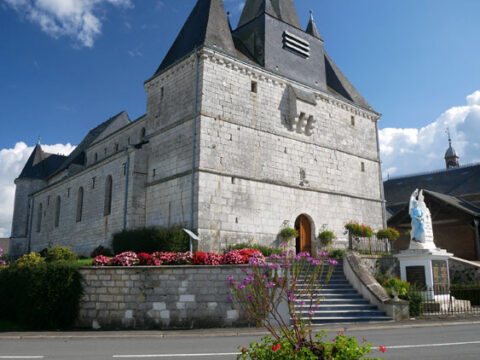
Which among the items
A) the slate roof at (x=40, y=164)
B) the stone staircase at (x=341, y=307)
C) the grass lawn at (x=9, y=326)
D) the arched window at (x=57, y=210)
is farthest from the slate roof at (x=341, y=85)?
the slate roof at (x=40, y=164)

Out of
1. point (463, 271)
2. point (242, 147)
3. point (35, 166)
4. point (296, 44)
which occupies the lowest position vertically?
point (463, 271)

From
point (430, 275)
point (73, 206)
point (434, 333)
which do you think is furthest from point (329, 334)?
point (73, 206)

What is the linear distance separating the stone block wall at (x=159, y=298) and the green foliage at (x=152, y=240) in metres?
4.61

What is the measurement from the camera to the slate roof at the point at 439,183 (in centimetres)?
3894

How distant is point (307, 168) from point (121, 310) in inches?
506

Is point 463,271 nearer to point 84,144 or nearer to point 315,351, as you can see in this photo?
point 315,351

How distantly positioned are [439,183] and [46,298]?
39162 millimetres

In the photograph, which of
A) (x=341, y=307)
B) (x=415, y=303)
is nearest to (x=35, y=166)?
(x=341, y=307)

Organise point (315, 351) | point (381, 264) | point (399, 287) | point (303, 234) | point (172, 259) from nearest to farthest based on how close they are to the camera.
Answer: point (315, 351), point (172, 259), point (399, 287), point (381, 264), point (303, 234)

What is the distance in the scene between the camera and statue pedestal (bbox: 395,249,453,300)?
49.7ft

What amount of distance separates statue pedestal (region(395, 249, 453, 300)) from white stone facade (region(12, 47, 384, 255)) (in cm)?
607

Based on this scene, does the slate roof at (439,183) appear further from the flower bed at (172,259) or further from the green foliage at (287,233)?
the flower bed at (172,259)

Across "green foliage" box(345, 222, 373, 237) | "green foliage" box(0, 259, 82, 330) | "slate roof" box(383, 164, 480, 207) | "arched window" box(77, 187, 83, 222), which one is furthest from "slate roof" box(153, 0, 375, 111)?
"slate roof" box(383, 164, 480, 207)

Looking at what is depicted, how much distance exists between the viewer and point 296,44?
76.6ft
